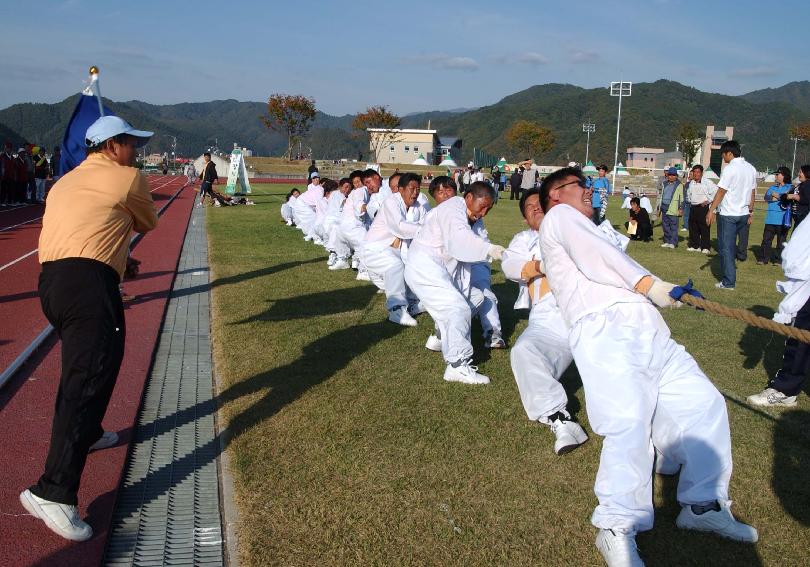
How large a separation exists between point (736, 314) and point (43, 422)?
4.64m

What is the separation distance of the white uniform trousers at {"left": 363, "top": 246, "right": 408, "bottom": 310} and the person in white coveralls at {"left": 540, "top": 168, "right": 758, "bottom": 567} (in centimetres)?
466

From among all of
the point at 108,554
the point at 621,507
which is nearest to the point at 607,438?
the point at 621,507

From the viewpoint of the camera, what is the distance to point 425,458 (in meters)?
4.60

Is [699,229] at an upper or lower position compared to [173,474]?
upper

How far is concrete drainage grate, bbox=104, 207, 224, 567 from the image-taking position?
353 cm

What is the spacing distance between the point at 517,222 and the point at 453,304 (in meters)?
16.2

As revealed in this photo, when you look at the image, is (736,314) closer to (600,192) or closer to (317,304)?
(317,304)

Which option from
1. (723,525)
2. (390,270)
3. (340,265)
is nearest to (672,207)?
(340,265)

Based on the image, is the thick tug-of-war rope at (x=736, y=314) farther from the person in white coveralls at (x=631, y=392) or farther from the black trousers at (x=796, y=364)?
the black trousers at (x=796, y=364)

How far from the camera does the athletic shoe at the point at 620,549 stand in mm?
3322

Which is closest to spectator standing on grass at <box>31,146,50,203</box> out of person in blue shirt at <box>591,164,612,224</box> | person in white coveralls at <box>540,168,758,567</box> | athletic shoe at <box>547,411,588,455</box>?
person in blue shirt at <box>591,164,612,224</box>

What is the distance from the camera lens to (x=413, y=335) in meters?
7.87

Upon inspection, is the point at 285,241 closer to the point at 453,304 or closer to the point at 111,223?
the point at 453,304

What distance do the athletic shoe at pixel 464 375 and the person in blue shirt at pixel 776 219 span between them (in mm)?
10505
